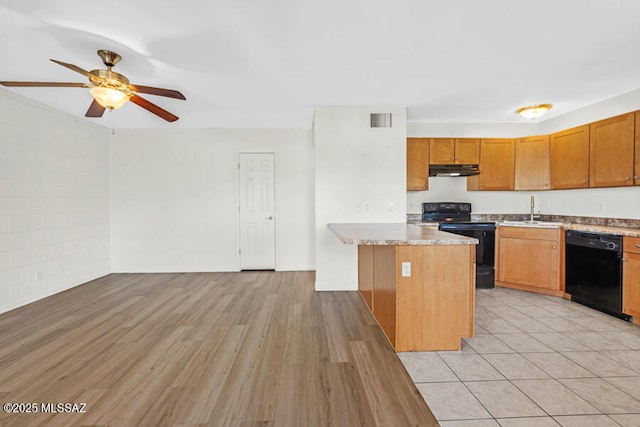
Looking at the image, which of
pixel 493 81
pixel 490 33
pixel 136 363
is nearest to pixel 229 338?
pixel 136 363

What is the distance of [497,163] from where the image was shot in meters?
4.59

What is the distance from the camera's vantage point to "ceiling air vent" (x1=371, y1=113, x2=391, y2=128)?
406 cm

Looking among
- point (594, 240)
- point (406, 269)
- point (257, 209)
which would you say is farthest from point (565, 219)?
point (257, 209)

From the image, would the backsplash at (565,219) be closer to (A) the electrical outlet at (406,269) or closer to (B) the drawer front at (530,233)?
(B) the drawer front at (530,233)

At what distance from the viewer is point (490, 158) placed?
15.1 ft

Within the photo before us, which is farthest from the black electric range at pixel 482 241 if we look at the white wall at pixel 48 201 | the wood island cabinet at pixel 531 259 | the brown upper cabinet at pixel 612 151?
the white wall at pixel 48 201

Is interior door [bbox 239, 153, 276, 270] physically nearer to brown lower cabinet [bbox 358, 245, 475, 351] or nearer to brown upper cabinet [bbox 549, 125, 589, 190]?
brown lower cabinet [bbox 358, 245, 475, 351]

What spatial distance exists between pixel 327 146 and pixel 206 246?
2.84 meters

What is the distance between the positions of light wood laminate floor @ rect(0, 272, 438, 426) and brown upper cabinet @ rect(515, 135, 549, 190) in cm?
317

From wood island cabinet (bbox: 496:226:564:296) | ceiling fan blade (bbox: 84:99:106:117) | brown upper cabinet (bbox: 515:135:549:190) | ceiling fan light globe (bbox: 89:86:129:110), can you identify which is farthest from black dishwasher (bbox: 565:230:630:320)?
ceiling fan blade (bbox: 84:99:106:117)

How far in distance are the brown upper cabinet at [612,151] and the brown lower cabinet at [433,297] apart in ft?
8.30

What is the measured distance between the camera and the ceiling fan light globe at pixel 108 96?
2.48 meters

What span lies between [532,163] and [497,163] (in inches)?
18.6

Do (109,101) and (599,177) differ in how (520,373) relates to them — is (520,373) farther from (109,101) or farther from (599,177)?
(109,101)
